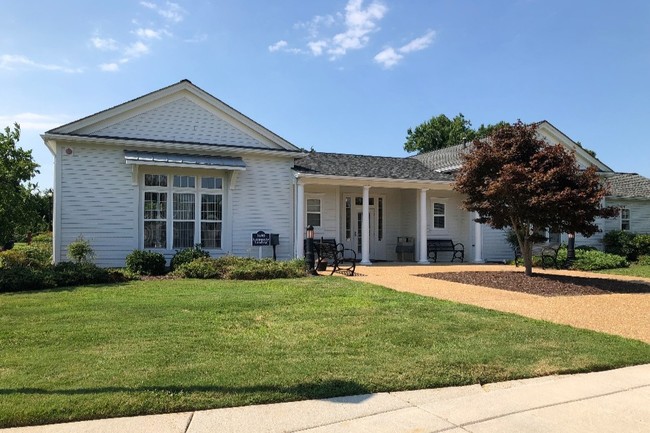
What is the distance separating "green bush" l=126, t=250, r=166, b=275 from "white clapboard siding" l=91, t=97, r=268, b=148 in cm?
420

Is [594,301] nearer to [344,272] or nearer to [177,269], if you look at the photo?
[344,272]

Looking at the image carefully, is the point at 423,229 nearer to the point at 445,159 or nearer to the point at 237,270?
the point at 445,159

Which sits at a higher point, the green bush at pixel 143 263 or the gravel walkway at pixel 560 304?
the green bush at pixel 143 263

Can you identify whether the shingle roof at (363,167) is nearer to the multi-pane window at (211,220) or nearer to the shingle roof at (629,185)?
the multi-pane window at (211,220)

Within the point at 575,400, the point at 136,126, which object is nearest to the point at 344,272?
the point at 136,126

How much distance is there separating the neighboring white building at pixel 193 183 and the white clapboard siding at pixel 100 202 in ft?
0.09

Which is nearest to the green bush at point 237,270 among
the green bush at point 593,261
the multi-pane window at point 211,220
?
the multi-pane window at point 211,220

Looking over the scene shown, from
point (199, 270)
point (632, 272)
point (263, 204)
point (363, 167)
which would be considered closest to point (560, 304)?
point (199, 270)

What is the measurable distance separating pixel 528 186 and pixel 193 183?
10.4 metres

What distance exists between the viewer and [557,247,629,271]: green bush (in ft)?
60.0

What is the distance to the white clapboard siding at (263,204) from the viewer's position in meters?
17.4

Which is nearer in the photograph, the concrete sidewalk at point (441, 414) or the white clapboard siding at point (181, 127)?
the concrete sidewalk at point (441, 414)

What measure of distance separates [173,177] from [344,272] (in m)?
6.51

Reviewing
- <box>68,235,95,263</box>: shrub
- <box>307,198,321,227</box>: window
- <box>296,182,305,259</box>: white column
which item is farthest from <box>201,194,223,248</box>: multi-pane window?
<box>307,198,321,227</box>: window
